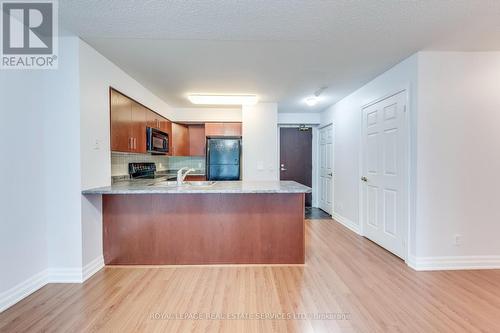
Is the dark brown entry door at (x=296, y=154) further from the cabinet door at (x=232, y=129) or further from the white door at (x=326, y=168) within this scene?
the cabinet door at (x=232, y=129)

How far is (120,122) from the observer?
3.03m

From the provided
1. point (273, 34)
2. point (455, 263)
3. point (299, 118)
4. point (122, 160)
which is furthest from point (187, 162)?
point (455, 263)

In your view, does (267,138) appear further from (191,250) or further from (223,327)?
(223,327)

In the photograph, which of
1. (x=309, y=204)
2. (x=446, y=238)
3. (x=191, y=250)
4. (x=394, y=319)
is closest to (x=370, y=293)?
(x=394, y=319)

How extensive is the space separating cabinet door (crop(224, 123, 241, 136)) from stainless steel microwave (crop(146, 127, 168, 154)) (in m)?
1.19

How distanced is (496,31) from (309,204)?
4.73 metres

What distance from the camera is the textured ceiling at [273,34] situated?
1884 millimetres

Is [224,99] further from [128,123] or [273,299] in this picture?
[273,299]

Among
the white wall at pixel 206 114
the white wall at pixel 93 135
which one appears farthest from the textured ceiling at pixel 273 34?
the white wall at pixel 206 114

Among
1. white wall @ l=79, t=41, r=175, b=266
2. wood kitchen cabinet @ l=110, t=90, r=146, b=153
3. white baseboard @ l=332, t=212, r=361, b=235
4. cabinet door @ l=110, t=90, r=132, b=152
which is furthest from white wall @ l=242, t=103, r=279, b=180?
white wall @ l=79, t=41, r=175, b=266

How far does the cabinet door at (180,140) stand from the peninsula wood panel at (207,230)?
7.95 ft

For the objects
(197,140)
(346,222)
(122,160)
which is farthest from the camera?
(197,140)

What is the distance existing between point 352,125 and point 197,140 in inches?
127

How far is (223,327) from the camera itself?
176 cm
